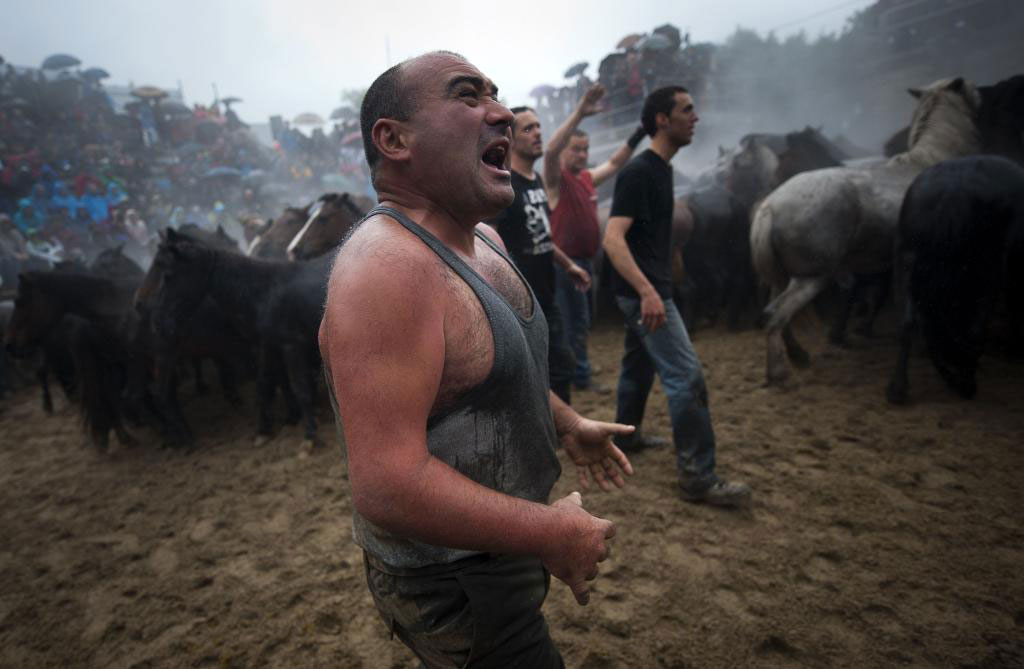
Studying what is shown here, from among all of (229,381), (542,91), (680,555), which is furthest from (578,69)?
(680,555)

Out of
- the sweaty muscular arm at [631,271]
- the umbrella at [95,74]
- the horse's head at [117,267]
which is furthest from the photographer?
the umbrella at [95,74]

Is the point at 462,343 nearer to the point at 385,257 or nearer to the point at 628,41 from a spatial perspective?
the point at 385,257

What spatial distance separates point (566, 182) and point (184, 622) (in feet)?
14.2

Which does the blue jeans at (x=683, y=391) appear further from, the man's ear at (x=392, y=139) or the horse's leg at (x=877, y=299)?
the horse's leg at (x=877, y=299)

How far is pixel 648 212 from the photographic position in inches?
120

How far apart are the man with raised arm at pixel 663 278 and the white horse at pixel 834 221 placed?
86.3 inches

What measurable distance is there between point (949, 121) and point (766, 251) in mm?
2381

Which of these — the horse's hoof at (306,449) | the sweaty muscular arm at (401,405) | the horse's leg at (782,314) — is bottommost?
the horse's hoof at (306,449)

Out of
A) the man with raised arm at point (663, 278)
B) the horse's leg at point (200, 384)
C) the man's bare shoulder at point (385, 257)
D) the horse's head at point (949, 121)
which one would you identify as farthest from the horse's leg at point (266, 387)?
the horse's head at point (949, 121)

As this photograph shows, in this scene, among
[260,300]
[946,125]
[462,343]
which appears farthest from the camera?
[946,125]

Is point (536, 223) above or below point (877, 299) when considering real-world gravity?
above

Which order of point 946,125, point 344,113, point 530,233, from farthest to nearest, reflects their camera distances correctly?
point 344,113
point 946,125
point 530,233

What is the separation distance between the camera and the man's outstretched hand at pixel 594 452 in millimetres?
1490

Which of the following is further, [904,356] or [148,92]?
[148,92]
